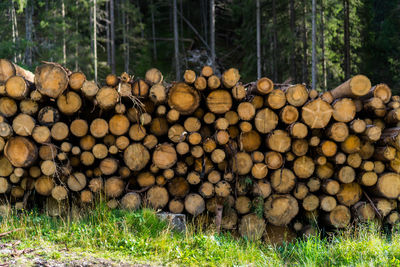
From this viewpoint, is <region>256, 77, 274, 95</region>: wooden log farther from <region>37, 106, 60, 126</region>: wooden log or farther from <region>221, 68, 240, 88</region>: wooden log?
<region>37, 106, 60, 126</region>: wooden log

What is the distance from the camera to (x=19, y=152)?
15.2 ft

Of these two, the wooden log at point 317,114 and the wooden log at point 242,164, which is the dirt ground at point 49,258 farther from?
the wooden log at point 317,114

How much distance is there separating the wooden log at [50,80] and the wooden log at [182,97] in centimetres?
148

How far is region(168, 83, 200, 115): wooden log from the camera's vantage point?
4.93 meters

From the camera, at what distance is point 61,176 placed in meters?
4.95

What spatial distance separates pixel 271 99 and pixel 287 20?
17.3m

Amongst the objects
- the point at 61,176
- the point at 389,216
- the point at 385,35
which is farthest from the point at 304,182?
the point at 385,35

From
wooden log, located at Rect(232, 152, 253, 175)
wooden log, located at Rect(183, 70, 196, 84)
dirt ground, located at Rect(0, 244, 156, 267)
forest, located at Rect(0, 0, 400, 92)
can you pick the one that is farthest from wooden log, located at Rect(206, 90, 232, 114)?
forest, located at Rect(0, 0, 400, 92)

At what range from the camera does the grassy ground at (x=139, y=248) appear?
11.4 feet

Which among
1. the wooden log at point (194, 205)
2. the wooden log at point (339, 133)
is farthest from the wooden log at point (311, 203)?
the wooden log at point (194, 205)

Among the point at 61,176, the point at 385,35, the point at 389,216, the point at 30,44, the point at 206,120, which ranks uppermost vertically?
the point at 385,35

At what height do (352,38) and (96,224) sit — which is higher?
(352,38)

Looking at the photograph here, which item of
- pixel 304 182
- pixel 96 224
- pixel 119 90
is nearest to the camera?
pixel 96 224

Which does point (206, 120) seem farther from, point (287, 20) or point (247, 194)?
point (287, 20)
